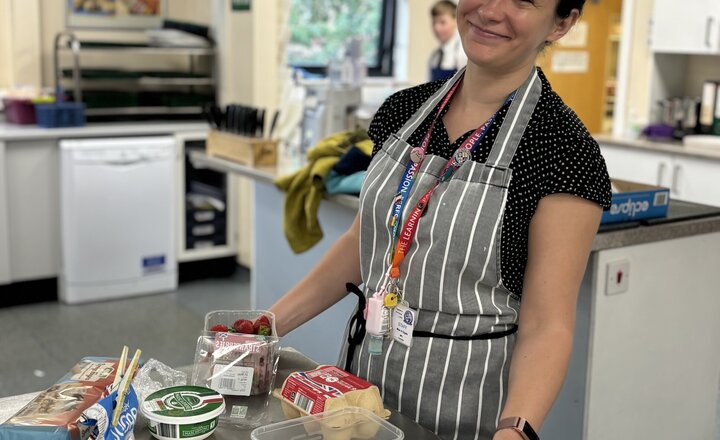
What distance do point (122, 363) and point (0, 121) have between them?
4256 mm

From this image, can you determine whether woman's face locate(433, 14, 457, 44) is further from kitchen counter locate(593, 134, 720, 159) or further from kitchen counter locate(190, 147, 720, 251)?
kitchen counter locate(190, 147, 720, 251)

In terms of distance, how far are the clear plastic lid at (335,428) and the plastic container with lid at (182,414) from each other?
0.07 meters

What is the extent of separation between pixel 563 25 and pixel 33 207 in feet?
13.0

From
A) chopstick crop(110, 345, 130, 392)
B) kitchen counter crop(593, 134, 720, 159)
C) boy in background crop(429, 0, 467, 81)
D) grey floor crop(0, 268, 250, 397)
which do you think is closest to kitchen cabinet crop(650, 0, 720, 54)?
kitchen counter crop(593, 134, 720, 159)

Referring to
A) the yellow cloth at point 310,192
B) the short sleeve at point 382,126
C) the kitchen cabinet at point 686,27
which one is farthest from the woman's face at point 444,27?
the short sleeve at point 382,126

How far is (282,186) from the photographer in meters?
3.20

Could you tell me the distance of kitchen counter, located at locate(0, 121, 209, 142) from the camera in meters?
4.61

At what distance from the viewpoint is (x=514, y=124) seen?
4.50 feet

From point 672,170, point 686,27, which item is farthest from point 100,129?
point 686,27

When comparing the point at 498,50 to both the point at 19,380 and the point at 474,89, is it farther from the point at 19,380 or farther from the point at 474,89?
the point at 19,380

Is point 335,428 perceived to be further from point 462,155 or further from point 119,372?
point 462,155

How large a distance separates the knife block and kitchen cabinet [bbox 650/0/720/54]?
2.44 metres

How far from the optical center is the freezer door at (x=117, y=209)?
471 cm

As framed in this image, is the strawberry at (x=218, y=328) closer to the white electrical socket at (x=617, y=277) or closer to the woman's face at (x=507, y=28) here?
the woman's face at (x=507, y=28)
